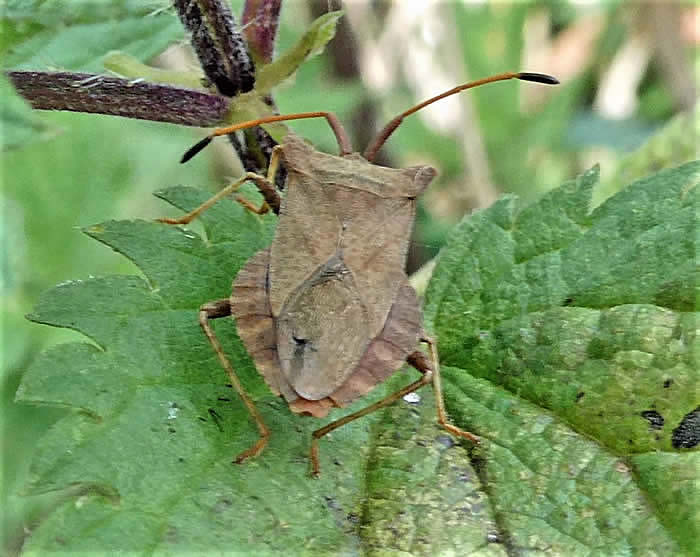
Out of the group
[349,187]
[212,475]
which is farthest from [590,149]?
[212,475]

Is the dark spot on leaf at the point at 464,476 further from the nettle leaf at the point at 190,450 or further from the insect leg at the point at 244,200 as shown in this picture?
the insect leg at the point at 244,200

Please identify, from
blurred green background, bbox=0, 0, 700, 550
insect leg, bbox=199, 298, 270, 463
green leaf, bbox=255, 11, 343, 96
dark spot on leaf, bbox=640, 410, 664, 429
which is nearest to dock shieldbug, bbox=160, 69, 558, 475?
insect leg, bbox=199, 298, 270, 463

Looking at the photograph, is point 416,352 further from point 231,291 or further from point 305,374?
point 231,291

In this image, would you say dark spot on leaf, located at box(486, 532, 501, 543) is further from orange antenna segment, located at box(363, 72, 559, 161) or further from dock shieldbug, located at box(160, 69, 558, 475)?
orange antenna segment, located at box(363, 72, 559, 161)

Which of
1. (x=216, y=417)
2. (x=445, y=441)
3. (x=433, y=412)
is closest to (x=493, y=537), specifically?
(x=445, y=441)

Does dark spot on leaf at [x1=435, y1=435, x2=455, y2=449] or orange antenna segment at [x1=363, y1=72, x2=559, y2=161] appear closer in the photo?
dark spot on leaf at [x1=435, y1=435, x2=455, y2=449]

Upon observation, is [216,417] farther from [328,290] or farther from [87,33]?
[87,33]
